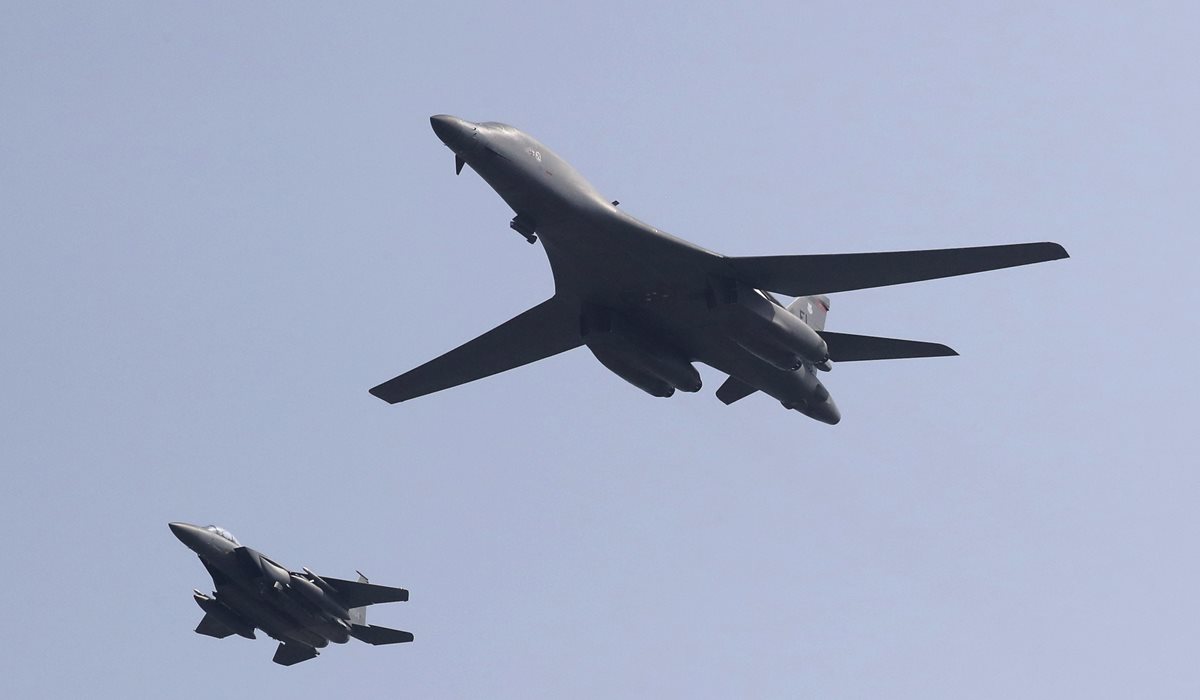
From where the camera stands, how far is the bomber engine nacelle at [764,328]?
115 ft

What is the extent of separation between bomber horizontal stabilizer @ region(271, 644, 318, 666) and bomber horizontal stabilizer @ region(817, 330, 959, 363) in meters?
20.3

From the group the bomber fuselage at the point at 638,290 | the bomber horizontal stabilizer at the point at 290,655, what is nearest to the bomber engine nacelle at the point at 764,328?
the bomber fuselage at the point at 638,290

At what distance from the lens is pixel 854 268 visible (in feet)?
115

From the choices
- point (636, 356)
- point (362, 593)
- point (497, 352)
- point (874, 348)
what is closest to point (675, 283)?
point (636, 356)

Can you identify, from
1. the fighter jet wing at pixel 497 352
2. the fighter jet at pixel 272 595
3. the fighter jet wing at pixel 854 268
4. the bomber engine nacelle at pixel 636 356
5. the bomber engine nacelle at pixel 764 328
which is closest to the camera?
the fighter jet wing at pixel 854 268

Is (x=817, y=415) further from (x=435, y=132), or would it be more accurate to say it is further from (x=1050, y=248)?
(x=435, y=132)

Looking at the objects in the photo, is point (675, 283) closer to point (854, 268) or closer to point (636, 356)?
point (636, 356)

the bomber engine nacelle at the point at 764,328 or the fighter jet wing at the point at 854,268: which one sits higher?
the fighter jet wing at the point at 854,268

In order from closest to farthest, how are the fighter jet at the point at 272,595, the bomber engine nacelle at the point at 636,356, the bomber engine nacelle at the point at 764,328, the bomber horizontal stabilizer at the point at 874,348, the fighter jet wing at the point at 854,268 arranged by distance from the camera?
1. the fighter jet wing at the point at 854,268
2. the bomber engine nacelle at the point at 764,328
3. the bomber engine nacelle at the point at 636,356
4. the bomber horizontal stabilizer at the point at 874,348
5. the fighter jet at the point at 272,595

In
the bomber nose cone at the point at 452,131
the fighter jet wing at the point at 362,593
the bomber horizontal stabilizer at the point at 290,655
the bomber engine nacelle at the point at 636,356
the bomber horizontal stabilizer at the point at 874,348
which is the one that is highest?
the bomber nose cone at the point at 452,131

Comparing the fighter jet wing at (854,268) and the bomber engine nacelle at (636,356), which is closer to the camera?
the fighter jet wing at (854,268)

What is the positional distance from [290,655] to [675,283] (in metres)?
20.6

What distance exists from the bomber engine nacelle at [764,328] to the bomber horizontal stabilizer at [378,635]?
16.9 m

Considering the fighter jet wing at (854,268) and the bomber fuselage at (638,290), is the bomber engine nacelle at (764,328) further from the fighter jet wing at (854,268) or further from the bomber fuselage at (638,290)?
the fighter jet wing at (854,268)
